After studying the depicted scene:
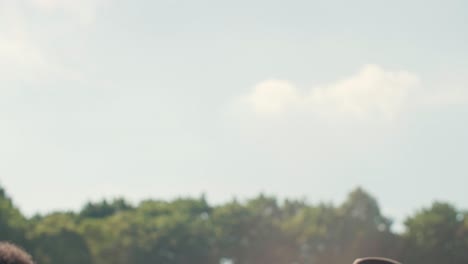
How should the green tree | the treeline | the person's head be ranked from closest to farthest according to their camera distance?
1. the person's head
2. the treeline
3. the green tree

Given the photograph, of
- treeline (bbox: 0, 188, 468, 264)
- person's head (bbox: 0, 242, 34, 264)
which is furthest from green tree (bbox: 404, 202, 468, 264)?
person's head (bbox: 0, 242, 34, 264)

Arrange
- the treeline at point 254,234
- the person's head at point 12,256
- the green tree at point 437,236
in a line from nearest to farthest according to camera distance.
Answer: the person's head at point 12,256, the treeline at point 254,234, the green tree at point 437,236

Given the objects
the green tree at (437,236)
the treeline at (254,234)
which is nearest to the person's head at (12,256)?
the treeline at (254,234)

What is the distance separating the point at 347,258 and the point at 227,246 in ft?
46.9

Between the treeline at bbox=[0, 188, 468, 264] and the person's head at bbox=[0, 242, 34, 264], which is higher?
the treeline at bbox=[0, 188, 468, 264]

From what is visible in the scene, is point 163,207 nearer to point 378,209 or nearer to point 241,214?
point 241,214

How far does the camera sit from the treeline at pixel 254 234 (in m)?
110

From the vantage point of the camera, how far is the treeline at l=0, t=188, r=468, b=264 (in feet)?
360

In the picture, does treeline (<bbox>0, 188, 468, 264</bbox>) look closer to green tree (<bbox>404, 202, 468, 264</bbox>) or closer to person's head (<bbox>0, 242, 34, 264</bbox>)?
green tree (<bbox>404, 202, 468, 264</bbox>)

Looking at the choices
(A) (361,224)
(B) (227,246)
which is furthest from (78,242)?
(A) (361,224)

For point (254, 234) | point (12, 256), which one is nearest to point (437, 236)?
point (254, 234)

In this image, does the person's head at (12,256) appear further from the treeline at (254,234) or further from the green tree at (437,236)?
the green tree at (437,236)

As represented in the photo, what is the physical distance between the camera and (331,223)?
396ft

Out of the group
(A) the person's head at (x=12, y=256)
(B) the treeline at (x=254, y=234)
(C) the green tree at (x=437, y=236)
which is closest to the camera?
(A) the person's head at (x=12, y=256)
